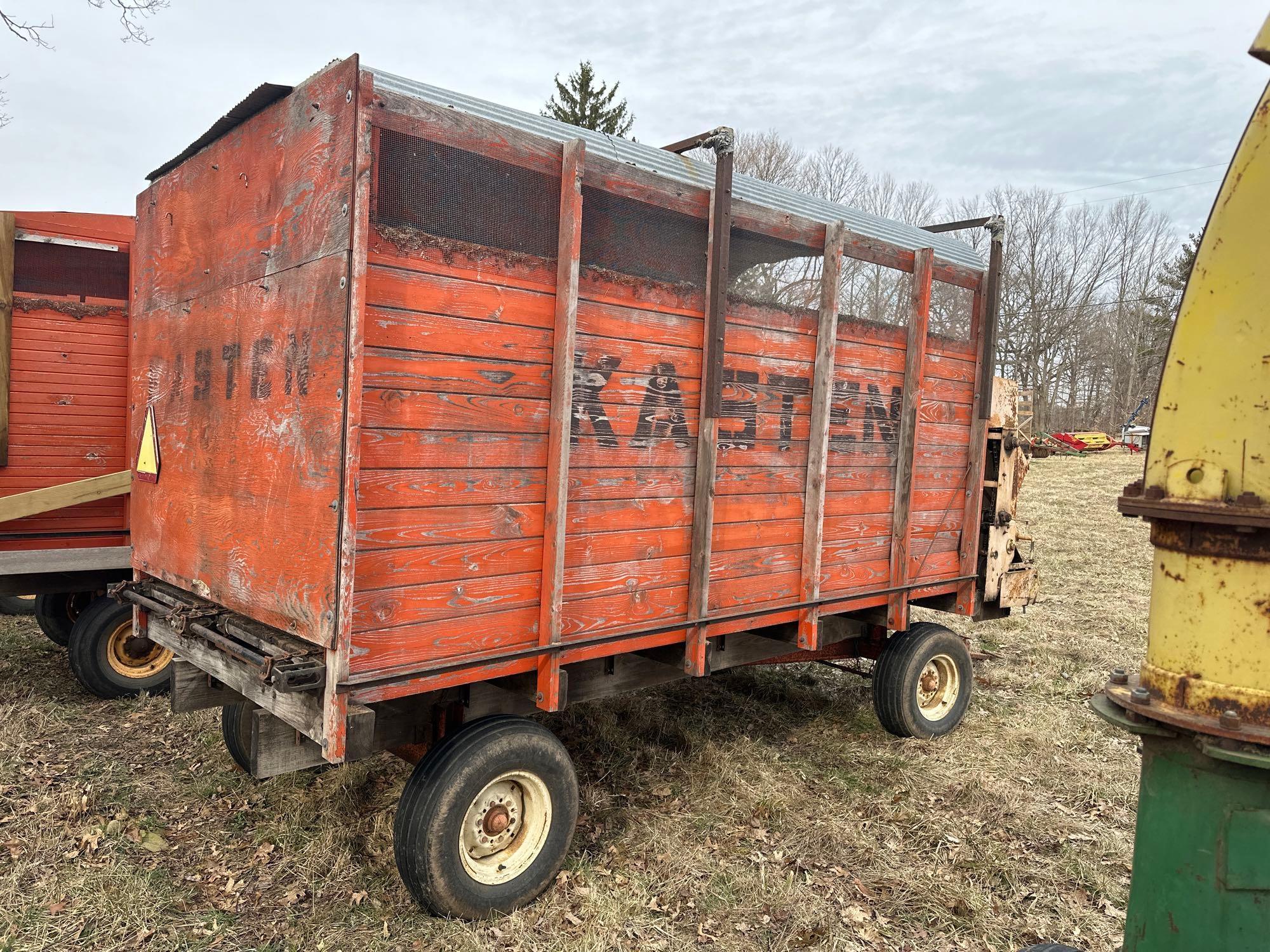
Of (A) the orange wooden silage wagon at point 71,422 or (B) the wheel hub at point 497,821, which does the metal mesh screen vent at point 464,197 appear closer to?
(B) the wheel hub at point 497,821

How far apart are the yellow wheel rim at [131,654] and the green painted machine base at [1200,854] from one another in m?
6.09

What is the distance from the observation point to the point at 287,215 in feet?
10.3

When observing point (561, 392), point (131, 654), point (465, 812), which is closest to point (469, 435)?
point (561, 392)

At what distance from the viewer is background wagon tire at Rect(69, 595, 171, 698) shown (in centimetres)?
566

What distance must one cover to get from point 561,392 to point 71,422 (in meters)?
4.36

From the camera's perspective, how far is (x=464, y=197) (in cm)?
309

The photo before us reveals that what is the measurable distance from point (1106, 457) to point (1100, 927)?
2432cm

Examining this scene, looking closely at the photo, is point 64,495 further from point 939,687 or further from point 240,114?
point 939,687

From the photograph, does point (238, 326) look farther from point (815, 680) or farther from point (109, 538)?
point (815, 680)

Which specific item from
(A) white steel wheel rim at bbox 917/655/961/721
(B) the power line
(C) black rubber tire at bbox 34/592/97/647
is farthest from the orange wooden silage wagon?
(B) the power line

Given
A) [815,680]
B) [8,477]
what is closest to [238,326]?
[8,477]

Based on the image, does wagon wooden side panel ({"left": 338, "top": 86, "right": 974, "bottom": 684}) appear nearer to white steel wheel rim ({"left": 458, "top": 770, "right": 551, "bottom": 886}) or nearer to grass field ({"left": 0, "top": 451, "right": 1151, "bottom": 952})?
white steel wheel rim ({"left": 458, "top": 770, "right": 551, "bottom": 886})

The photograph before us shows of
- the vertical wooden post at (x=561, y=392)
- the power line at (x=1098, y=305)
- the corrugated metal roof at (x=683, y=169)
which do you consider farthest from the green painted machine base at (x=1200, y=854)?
the power line at (x=1098, y=305)

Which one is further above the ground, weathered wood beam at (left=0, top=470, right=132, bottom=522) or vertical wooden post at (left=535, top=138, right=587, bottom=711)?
vertical wooden post at (left=535, top=138, right=587, bottom=711)
